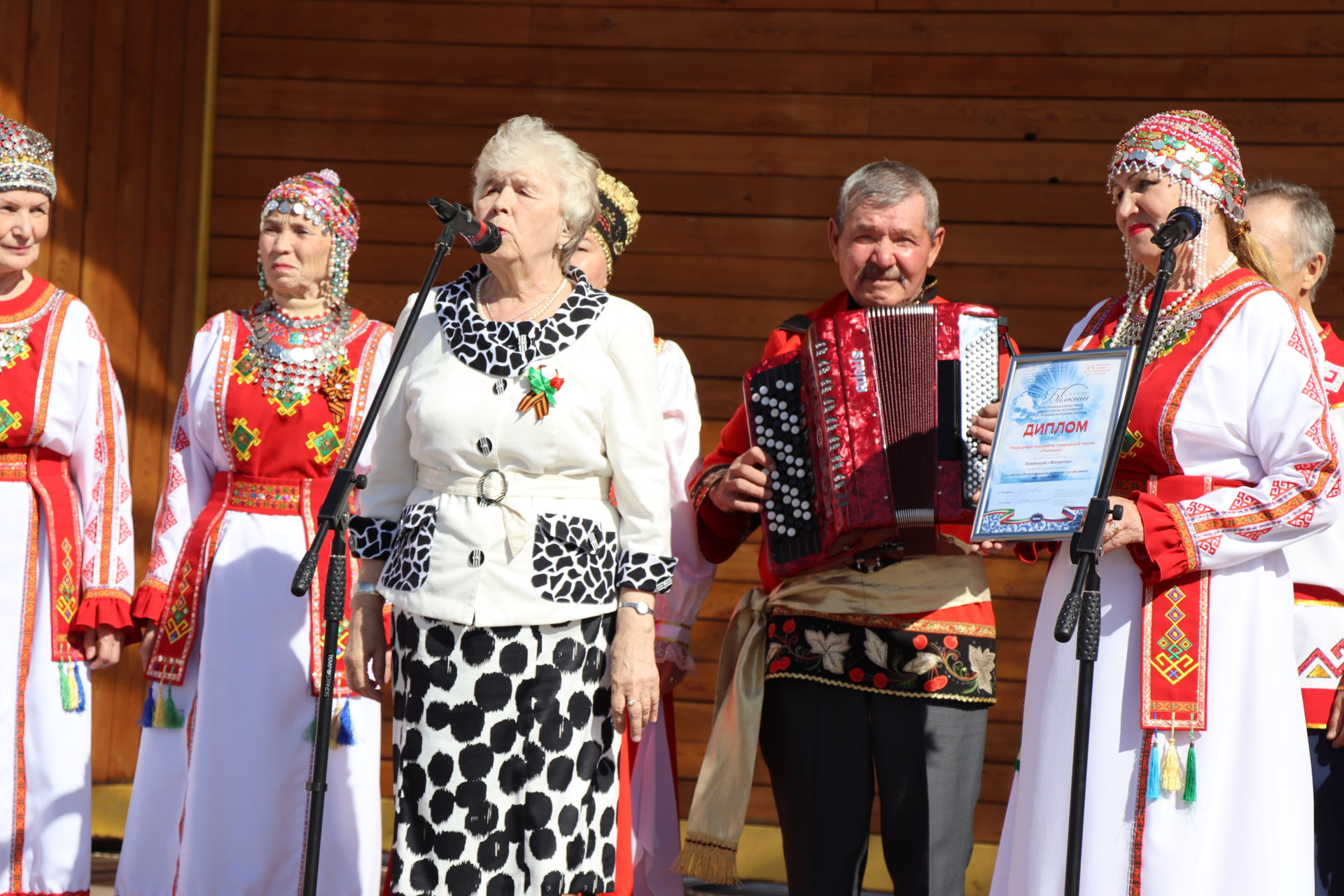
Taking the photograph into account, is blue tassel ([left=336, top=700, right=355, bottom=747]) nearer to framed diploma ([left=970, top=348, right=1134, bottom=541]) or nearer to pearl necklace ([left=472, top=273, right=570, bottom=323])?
pearl necklace ([left=472, top=273, right=570, bottom=323])

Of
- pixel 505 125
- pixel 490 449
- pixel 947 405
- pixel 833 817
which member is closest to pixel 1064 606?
pixel 947 405

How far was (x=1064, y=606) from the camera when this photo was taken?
261cm

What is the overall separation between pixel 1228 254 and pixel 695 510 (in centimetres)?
133

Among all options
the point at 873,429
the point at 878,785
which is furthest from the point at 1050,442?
the point at 878,785

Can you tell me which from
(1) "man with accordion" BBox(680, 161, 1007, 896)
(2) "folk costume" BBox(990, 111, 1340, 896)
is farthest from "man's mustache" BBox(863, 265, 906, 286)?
(2) "folk costume" BBox(990, 111, 1340, 896)

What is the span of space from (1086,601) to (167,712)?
245cm

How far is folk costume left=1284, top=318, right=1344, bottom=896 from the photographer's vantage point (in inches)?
134

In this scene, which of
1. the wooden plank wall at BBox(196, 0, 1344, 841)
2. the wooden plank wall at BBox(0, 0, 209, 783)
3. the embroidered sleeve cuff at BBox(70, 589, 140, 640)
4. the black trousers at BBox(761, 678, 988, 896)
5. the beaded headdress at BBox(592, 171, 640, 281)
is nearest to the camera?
the black trousers at BBox(761, 678, 988, 896)

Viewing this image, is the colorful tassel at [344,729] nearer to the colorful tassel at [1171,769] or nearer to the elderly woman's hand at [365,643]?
the elderly woman's hand at [365,643]

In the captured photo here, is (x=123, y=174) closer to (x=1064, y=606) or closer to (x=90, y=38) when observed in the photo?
(x=90, y=38)

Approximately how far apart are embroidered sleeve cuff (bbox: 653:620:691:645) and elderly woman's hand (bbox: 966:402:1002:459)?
964 mm

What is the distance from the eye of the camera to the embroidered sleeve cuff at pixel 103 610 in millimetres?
3955

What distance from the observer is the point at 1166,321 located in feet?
10.2

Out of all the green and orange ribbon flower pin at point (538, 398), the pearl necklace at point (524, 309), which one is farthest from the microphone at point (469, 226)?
the green and orange ribbon flower pin at point (538, 398)
